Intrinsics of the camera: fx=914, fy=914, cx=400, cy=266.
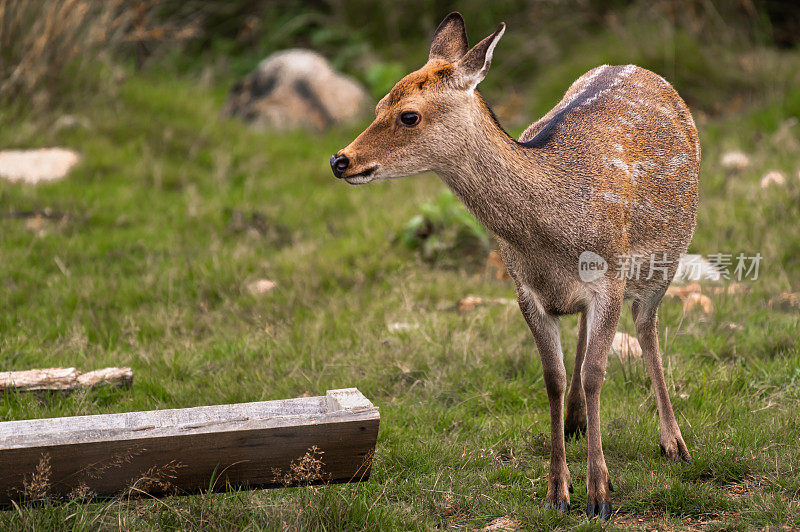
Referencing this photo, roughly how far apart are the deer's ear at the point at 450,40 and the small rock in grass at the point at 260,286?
302 centimetres

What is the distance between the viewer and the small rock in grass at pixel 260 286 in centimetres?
669

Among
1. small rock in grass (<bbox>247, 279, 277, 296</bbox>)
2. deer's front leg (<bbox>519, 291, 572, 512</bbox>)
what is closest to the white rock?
small rock in grass (<bbox>247, 279, 277, 296</bbox>)

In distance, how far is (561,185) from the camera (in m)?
3.96

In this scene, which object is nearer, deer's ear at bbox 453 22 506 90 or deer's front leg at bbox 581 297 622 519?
deer's ear at bbox 453 22 506 90

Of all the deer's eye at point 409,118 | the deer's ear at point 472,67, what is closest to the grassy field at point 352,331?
the deer's eye at point 409,118

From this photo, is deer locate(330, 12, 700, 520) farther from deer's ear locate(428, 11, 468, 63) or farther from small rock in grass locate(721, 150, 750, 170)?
small rock in grass locate(721, 150, 750, 170)

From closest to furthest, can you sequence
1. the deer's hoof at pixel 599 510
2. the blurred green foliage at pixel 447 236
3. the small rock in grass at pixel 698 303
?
the deer's hoof at pixel 599 510 < the small rock in grass at pixel 698 303 < the blurred green foliage at pixel 447 236

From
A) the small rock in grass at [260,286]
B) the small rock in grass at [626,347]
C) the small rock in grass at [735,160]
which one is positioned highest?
the small rock in grass at [626,347]

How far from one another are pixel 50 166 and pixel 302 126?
3024 millimetres

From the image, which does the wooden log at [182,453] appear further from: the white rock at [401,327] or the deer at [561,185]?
the white rock at [401,327]

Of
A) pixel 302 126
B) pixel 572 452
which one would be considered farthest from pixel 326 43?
pixel 572 452

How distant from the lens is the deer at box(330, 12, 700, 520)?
3748mm

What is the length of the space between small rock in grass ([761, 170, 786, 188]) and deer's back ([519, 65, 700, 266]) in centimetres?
363

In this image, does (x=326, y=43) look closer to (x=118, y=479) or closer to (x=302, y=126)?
(x=302, y=126)
